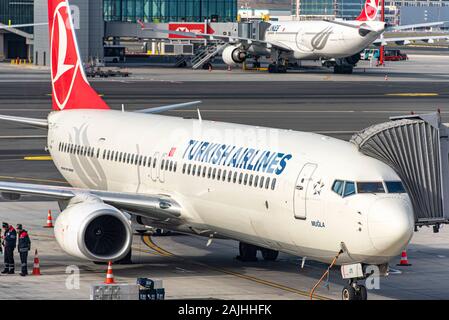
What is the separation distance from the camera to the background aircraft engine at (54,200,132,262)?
113ft

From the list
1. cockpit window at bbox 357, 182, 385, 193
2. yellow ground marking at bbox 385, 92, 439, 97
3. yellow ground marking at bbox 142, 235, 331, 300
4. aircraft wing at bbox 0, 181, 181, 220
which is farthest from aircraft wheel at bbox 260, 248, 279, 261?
yellow ground marking at bbox 385, 92, 439, 97

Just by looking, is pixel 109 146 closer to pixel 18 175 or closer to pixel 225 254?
pixel 225 254

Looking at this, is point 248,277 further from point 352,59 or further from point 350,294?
point 352,59

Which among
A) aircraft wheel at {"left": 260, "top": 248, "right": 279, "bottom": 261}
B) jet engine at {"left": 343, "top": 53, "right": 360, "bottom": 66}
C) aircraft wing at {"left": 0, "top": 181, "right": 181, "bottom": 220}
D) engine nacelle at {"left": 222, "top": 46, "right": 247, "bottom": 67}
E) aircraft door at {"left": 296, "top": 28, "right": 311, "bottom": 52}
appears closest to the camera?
aircraft wing at {"left": 0, "top": 181, "right": 181, "bottom": 220}

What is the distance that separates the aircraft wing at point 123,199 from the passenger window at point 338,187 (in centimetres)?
809

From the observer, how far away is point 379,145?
32875mm

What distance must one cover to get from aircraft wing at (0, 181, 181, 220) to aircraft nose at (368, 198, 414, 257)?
9683mm

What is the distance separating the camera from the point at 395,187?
100ft

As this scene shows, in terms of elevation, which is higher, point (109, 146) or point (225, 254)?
point (109, 146)

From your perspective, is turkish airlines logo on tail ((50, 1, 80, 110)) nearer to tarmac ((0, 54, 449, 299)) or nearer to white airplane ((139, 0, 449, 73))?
tarmac ((0, 54, 449, 299))

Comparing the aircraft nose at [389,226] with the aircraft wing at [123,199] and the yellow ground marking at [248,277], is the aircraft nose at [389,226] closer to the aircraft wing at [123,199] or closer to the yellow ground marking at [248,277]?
the yellow ground marking at [248,277]

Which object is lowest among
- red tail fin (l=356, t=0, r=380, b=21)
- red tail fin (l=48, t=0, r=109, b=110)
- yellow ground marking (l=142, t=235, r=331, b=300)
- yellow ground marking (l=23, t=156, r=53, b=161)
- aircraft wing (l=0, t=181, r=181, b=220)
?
yellow ground marking (l=142, t=235, r=331, b=300)

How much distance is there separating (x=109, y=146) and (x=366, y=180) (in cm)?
1468
